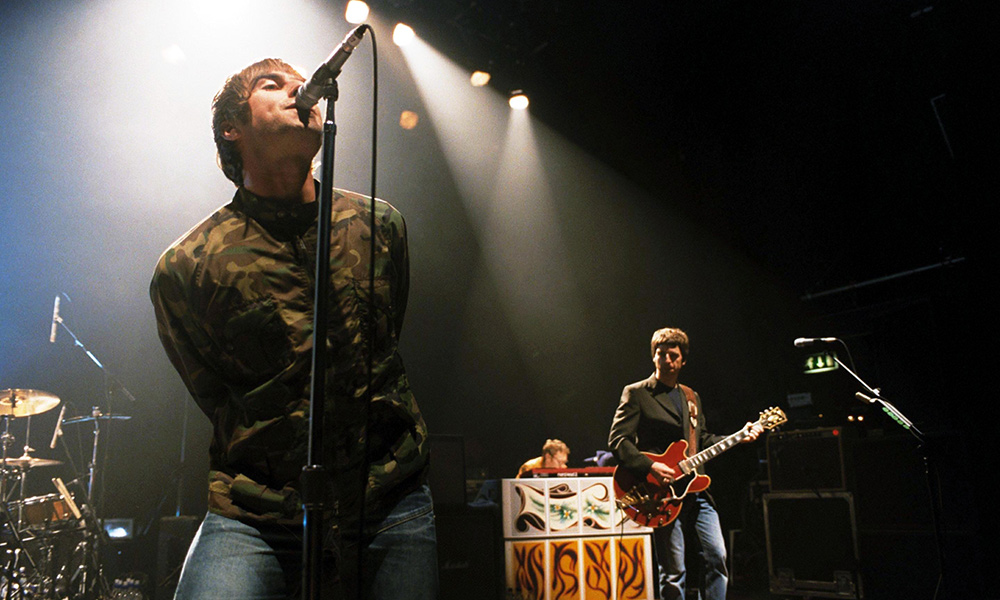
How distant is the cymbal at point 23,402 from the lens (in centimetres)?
491

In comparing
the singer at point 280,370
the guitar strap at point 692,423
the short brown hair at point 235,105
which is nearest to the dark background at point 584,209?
the guitar strap at point 692,423

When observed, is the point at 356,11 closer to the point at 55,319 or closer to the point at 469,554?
the point at 55,319

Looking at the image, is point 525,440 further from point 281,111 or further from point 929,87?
point 281,111

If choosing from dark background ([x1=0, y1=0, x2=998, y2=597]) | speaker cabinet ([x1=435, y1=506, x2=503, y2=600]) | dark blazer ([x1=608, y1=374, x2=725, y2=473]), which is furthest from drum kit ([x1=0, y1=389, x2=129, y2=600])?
dark blazer ([x1=608, y1=374, x2=725, y2=473])

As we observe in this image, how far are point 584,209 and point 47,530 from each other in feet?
21.2

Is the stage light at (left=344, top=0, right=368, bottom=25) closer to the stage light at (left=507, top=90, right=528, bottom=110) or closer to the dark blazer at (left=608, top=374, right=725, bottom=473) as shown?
the stage light at (left=507, top=90, right=528, bottom=110)

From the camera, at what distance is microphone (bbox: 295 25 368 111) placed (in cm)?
128

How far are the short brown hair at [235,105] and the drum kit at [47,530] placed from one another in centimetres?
455

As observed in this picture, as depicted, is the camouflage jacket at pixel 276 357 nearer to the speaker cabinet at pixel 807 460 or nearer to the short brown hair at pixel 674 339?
the short brown hair at pixel 674 339

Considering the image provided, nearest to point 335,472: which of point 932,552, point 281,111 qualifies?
point 281,111

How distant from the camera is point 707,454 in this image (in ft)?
15.4

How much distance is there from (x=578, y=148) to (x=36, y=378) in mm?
6078

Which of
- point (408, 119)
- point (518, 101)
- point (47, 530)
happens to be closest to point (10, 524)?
point (47, 530)

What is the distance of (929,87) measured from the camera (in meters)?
6.93
